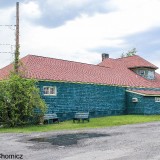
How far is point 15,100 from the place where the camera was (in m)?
24.2

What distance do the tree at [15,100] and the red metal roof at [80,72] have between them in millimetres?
3087

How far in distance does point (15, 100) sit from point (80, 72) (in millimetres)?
11532

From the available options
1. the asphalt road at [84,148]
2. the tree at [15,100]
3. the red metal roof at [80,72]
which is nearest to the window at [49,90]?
the red metal roof at [80,72]

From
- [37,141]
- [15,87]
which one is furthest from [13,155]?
[15,87]

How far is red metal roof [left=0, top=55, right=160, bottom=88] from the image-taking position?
29844 mm

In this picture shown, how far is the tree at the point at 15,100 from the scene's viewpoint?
2400 cm

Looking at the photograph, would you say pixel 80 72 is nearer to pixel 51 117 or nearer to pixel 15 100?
pixel 51 117

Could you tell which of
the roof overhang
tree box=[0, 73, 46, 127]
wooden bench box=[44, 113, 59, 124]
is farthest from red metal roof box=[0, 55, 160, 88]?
wooden bench box=[44, 113, 59, 124]

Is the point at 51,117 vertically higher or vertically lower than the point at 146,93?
lower

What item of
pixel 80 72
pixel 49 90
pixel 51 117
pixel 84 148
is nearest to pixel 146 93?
pixel 80 72

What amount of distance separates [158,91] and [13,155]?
3062cm

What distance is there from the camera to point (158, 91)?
132 feet

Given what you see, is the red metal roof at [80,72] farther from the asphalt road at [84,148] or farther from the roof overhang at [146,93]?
the asphalt road at [84,148]

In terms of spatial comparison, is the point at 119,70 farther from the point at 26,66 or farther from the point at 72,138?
the point at 72,138
